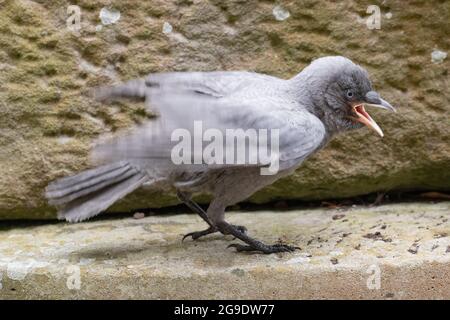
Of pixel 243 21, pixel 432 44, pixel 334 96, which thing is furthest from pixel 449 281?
pixel 243 21

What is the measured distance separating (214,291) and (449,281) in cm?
76

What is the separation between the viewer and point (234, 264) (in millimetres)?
2820

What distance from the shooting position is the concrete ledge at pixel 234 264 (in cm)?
271

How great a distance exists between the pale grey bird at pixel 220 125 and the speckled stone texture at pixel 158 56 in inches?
8.3

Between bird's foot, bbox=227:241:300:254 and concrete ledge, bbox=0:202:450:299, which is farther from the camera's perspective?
bird's foot, bbox=227:241:300:254

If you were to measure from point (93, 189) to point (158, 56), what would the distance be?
679mm

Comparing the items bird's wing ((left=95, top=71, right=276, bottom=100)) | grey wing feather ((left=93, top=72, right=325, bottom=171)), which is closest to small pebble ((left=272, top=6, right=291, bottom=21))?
bird's wing ((left=95, top=71, right=276, bottom=100))

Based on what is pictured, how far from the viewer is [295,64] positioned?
10.9 ft

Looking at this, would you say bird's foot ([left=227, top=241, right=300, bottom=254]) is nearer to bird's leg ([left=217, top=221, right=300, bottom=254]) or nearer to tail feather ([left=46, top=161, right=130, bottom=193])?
bird's leg ([left=217, top=221, right=300, bottom=254])

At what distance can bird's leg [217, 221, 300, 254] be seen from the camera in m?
2.93

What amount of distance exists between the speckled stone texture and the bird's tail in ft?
1.34

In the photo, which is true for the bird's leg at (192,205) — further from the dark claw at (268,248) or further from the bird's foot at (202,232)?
the dark claw at (268,248)

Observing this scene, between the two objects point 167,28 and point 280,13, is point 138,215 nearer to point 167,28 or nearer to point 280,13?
point 167,28

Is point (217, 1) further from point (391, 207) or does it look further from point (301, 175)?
point (391, 207)
